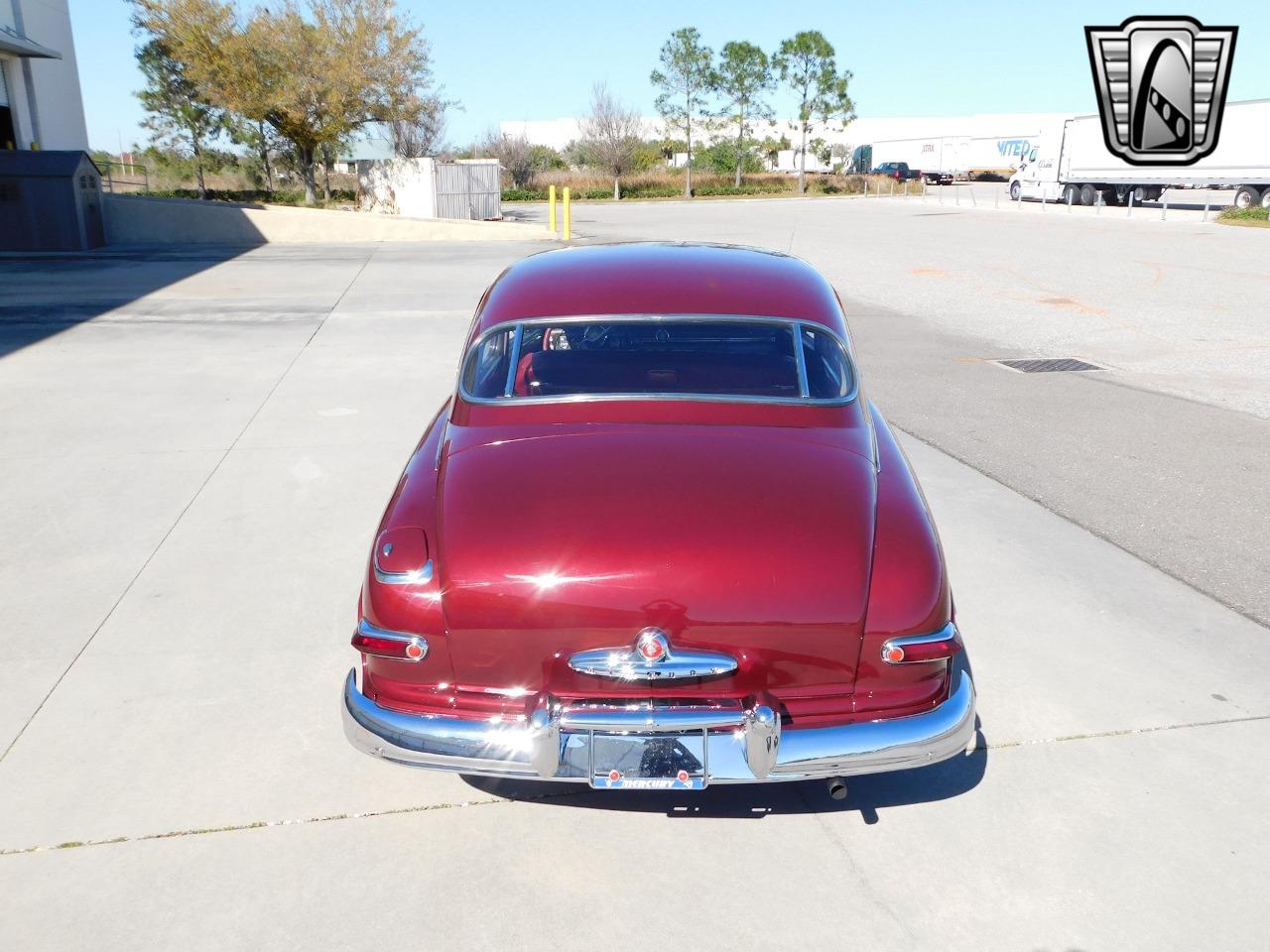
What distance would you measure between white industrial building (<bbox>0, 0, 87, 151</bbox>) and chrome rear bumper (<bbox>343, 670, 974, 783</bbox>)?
2496 cm

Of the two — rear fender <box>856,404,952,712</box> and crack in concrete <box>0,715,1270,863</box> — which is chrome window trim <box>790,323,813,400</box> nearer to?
rear fender <box>856,404,952,712</box>

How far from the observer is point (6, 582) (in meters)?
5.04

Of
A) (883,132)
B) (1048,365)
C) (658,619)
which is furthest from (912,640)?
(883,132)

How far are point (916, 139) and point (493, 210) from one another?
4574 cm

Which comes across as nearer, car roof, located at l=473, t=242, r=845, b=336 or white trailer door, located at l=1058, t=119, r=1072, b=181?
car roof, located at l=473, t=242, r=845, b=336

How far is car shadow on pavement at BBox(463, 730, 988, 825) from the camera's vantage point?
340 cm

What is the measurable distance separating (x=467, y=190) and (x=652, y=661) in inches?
1143

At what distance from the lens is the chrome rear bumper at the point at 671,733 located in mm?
2898

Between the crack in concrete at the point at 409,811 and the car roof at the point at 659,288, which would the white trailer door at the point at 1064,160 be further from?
the crack in concrete at the point at 409,811

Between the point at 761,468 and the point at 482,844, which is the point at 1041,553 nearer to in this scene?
the point at 761,468

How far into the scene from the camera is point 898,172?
68.6 meters

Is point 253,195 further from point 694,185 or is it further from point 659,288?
point 659,288

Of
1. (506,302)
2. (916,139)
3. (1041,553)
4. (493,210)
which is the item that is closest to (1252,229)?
(493,210)

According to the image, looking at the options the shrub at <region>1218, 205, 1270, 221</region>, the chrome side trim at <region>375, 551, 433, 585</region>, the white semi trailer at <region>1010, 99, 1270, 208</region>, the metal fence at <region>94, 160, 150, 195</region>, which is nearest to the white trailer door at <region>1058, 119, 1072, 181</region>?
the white semi trailer at <region>1010, 99, 1270, 208</region>
